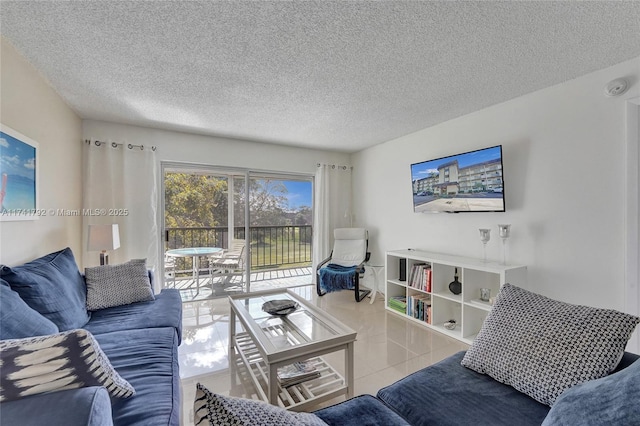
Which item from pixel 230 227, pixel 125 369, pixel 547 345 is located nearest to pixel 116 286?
pixel 125 369

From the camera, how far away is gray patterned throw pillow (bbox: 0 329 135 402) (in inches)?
30.4

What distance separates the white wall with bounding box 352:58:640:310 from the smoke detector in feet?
0.15

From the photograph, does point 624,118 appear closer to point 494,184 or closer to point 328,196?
point 494,184

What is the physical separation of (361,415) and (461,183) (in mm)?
2568

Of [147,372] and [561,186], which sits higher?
[561,186]

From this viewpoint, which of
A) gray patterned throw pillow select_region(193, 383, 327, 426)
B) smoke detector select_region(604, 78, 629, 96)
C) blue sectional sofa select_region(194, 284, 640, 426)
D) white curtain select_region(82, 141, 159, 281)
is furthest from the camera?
white curtain select_region(82, 141, 159, 281)

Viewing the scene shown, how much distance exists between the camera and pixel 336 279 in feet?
12.3

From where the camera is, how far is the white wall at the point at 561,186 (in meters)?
2.04

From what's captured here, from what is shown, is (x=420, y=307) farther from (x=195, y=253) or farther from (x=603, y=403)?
(x=195, y=253)

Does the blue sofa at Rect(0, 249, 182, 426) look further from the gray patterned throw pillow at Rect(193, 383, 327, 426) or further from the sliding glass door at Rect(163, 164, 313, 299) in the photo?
the sliding glass door at Rect(163, 164, 313, 299)

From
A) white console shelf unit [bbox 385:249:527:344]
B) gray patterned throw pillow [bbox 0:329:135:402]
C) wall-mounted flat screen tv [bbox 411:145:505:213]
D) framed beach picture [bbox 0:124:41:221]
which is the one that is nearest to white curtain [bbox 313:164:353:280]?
white console shelf unit [bbox 385:249:527:344]

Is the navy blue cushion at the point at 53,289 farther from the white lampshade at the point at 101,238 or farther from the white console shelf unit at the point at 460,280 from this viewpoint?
the white console shelf unit at the point at 460,280

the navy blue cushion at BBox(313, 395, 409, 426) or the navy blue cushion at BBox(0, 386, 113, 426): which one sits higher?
the navy blue cushion at BBox(0, 386, 113, 426)

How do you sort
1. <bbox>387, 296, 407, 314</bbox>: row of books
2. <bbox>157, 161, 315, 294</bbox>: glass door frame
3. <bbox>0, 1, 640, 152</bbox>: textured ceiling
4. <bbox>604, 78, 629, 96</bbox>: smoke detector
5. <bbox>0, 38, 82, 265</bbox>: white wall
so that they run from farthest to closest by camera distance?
<bbox>157, 161, 315, 294</bbox>: glass door frame
<bbox>387, 296, 407, 314</bbox>: row of books
<bbox>604, 78, 629, 96</bbox>: smoke detector
<bbox>0, 38, 82, 265</bbox>: white wall
<bbox>0, 1, 640, 152</bbox>: textured ceiling
